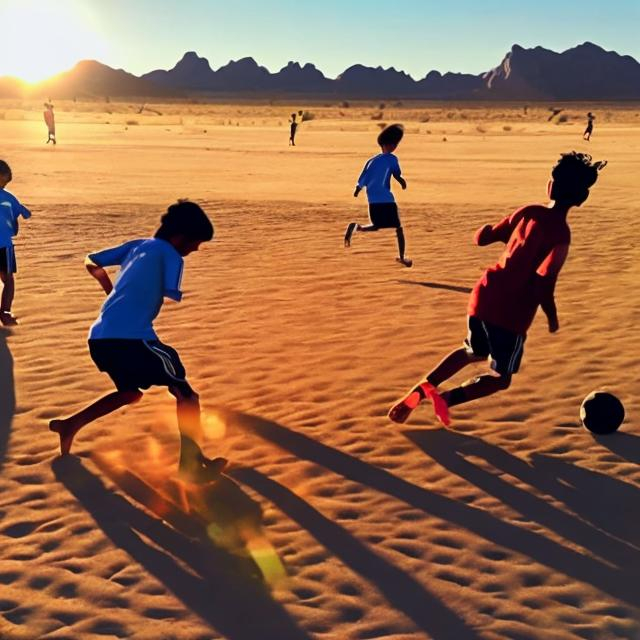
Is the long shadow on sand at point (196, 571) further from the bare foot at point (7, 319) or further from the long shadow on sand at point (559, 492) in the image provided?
the bare foot at point (7, 319)

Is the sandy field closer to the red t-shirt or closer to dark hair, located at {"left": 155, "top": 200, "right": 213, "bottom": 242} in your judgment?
the red t-shirt

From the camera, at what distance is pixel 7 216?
25.5 feet

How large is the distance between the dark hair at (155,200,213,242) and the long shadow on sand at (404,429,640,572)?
6.86 ft

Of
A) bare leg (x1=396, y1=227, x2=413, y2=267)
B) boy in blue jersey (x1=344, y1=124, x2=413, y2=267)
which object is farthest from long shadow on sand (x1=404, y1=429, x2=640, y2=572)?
boy in blue jersey (x1=344, y1=124, x2=413, y2=267)

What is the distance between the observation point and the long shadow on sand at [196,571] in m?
3.61

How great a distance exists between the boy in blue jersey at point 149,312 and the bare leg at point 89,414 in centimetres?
7

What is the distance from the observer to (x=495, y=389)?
5.24m

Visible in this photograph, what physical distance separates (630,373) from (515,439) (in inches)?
71.2

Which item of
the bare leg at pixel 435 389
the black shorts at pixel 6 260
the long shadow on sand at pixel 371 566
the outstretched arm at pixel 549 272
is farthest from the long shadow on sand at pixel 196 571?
the black shorts at pixel 6 260

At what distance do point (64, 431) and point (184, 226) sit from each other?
5.39ft

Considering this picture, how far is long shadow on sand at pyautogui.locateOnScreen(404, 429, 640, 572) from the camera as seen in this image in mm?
4293

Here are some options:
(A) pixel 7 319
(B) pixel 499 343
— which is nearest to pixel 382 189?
(A) pixel 7 319

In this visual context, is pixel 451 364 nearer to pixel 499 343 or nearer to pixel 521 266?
pixel 499 343

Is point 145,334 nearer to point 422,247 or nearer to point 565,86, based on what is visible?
point 422,247
